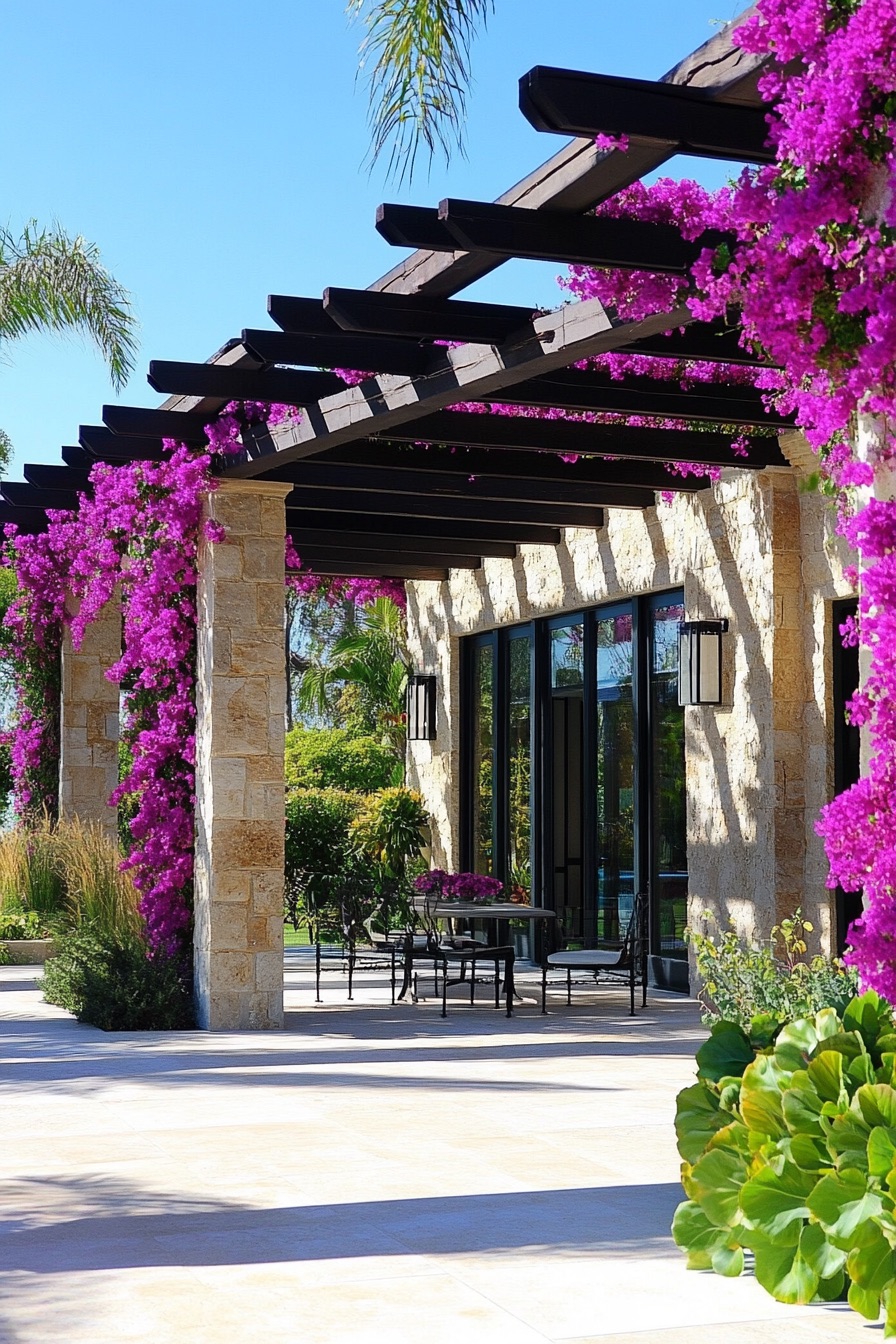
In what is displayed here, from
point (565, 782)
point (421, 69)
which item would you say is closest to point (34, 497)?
point (565, 782)

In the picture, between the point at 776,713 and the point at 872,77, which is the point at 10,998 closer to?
the point at 776,713

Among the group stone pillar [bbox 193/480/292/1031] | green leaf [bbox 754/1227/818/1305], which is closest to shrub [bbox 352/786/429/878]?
stone pillar [bbox 193/480/292/1031]

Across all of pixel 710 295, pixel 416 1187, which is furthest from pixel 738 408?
pixel 416 1187

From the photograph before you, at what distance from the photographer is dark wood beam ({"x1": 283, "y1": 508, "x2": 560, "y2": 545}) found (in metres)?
12.6

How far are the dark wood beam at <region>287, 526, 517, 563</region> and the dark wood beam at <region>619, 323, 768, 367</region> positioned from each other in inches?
209

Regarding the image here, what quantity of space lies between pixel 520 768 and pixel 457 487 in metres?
4.61

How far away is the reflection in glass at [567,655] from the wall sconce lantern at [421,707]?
2057 mm

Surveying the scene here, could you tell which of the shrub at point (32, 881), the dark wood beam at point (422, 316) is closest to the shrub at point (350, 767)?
the shrub at point (32, 881)

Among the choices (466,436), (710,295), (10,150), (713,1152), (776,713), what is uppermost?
(10,150)

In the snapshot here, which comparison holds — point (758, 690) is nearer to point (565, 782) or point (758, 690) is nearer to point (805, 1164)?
point (565, 782)

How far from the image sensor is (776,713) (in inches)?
415

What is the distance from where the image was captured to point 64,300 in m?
16.5

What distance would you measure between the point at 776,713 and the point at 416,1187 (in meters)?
5.80

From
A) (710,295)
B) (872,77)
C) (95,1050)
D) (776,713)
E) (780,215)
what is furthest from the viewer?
(776,713)
